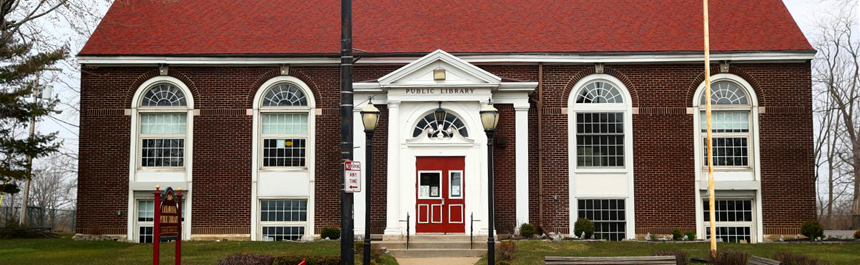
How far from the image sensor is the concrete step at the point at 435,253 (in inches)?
846

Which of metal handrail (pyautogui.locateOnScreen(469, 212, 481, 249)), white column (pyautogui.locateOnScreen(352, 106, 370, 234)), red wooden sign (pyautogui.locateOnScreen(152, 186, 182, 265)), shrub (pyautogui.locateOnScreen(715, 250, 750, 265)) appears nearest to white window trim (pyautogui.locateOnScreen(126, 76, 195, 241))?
white column (pyautogui.locateOnScreen(352, 106, 370, 234))

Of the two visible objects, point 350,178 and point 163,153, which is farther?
point 163,153

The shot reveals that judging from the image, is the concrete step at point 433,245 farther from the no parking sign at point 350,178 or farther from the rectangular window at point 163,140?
the no parking sign at point 350,178

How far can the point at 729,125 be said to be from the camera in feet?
84.6

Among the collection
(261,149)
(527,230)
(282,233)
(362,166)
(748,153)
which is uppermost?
(261,149)

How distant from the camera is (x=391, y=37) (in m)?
26.7

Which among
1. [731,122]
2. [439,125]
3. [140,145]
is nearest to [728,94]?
[731,122]

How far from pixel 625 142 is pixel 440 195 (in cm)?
572

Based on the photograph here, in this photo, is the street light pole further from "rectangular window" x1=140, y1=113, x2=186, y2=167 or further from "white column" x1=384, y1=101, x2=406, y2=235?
"rectangular window" x1=140, y1=113, x2=186, y2=167

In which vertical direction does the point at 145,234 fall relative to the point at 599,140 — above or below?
below

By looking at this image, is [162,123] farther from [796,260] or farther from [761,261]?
[796,260]

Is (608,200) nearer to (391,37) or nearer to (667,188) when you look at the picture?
(667,188)

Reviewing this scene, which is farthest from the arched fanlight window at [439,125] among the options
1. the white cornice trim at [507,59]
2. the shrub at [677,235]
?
the shrub at [677,235]

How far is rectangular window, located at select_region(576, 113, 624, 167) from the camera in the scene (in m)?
25.7
